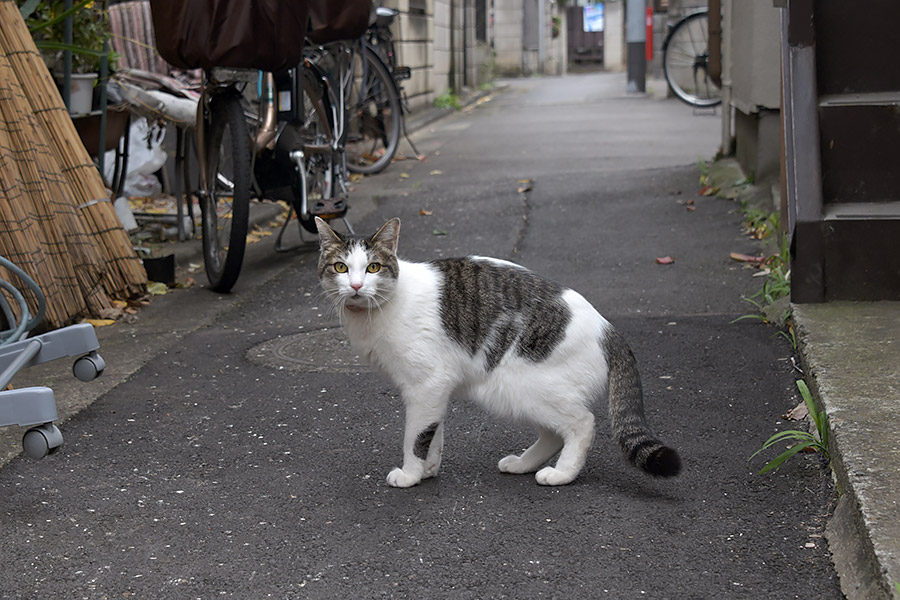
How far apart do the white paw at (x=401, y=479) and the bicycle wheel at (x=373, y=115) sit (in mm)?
6646

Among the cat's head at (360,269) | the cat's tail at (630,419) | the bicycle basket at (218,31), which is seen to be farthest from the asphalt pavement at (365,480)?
the bicycle basket at (218,31)

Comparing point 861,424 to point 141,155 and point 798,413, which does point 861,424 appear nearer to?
point 798,413

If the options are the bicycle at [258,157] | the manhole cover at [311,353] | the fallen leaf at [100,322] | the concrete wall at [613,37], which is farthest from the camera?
the concrete wall at [613,37]

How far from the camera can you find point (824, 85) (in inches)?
181

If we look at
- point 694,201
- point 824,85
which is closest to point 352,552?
point 824,85

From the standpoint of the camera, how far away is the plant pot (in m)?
6.02

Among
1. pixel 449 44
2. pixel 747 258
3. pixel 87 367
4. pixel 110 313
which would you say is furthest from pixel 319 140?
pixel 449 44

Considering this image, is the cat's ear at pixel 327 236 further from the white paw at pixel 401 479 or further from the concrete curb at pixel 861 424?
the concrete curb at pixel 861 424

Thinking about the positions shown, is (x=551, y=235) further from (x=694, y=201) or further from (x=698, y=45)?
(x=698, y=45)

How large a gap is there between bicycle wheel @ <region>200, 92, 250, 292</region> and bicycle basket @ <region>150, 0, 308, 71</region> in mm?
323

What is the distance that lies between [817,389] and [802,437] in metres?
0.17

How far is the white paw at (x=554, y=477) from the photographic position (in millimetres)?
3068

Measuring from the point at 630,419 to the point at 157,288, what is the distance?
3484mm

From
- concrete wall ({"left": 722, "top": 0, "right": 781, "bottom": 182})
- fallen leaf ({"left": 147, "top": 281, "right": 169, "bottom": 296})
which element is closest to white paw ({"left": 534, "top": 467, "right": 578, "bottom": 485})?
fallen leaf ({"left": 147, "top": 281, "right": 169, "bottom": 296})
